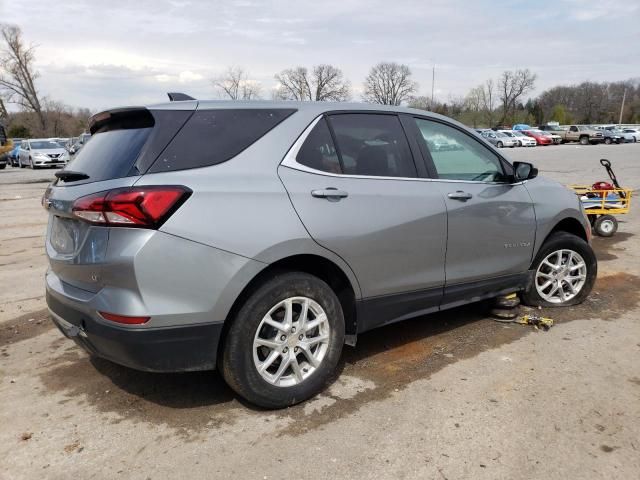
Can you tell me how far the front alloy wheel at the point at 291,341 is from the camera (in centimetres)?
309

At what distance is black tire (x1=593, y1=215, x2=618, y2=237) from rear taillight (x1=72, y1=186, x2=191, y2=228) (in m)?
7.48

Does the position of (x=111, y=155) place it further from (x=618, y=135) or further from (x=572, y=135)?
(x=572, y=135)

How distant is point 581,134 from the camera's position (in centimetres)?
5278

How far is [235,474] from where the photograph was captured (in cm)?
261

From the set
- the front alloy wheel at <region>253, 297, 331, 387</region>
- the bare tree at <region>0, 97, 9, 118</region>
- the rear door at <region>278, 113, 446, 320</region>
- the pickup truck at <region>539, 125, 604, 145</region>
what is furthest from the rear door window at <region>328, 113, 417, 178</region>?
the bare tree at <region>0, 97, 9, 118</region>

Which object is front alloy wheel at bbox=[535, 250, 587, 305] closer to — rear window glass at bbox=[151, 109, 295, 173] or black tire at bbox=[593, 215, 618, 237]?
rear window glass at bbox=[151, 109, 295, 173]

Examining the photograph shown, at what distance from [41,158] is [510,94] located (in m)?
89.7

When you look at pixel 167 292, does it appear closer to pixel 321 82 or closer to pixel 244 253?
pixel 244 253

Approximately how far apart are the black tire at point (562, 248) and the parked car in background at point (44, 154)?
26493 mm

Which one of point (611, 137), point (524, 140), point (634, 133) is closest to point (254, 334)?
point (524, 140)

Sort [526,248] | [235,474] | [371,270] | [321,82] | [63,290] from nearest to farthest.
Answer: [235,474] → [63,290] → [371,270] → [526,248] → [321,82]

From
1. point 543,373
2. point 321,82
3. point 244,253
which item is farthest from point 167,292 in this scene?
point 321,82

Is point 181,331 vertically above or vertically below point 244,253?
below

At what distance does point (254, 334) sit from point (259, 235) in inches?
21.8
